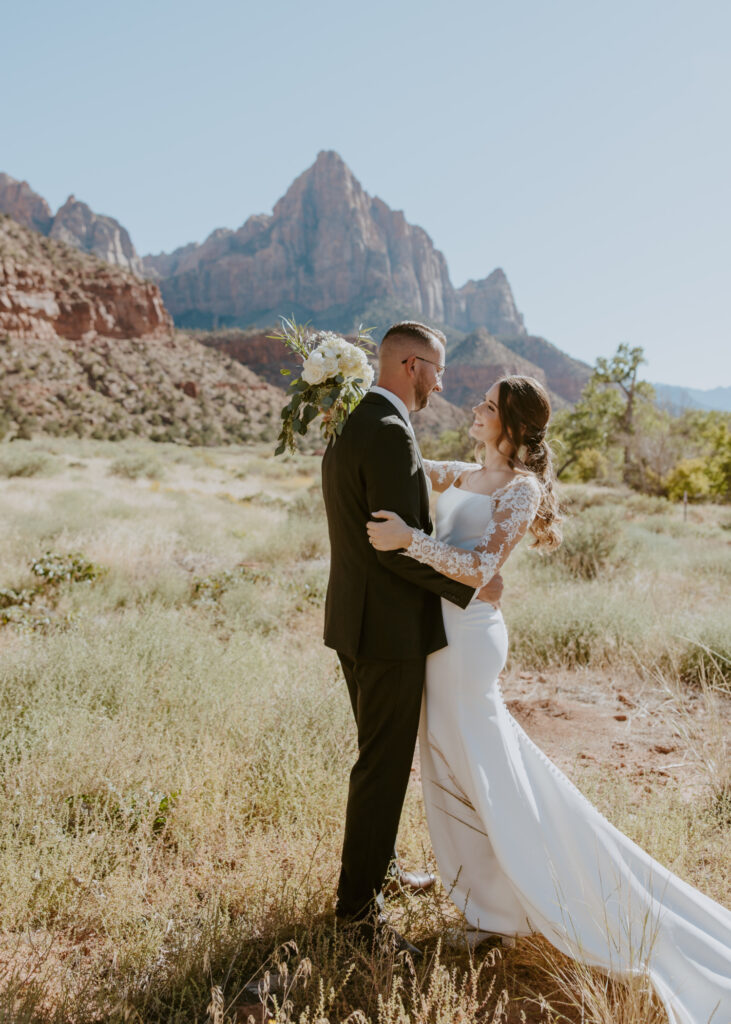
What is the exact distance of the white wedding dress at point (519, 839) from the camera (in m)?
2.10

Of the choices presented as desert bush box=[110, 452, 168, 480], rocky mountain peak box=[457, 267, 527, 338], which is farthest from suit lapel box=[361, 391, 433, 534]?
rocky mountain peak box=[457, 267, 527, 338]

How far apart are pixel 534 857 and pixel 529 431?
5.59 ft

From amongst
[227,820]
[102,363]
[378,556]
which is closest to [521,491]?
[378,556]

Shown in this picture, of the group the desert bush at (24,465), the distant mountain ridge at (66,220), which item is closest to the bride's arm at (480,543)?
the desert bush at (24,465)

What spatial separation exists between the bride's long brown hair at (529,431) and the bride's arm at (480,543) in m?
0.25

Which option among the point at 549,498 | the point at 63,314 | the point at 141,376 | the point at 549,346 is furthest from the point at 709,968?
the point at 549,346

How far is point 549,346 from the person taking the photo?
370 ft

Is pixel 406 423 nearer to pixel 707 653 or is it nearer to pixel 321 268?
pixel 707 653

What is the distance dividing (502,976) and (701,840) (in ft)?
4.33

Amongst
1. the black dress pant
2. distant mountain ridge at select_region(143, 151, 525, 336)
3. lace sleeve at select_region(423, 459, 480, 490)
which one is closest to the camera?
the black dress pant

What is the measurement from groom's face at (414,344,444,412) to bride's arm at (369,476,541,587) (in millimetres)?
510

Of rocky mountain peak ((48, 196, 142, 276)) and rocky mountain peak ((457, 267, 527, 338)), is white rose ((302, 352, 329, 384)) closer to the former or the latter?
rocky mountain peak ((48, 196, 142, 276))

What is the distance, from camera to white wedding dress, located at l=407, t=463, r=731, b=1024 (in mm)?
2100

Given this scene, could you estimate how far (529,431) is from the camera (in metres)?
2.64
